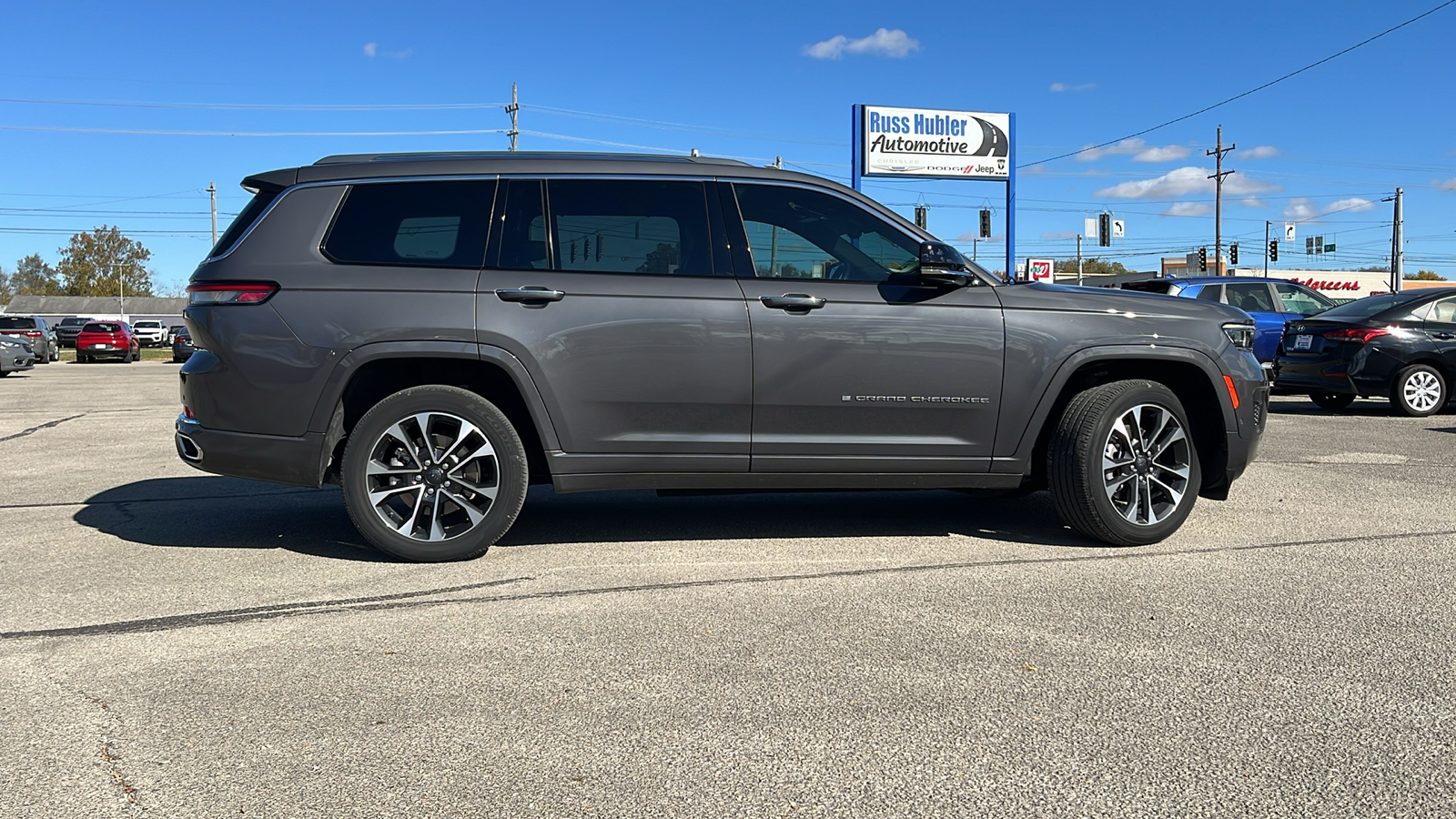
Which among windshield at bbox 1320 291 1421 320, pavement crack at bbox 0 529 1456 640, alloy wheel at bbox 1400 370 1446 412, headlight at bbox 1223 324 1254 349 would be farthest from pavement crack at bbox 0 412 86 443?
alloy wheel at bbox 1400 370 1446 412

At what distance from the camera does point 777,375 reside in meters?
5.36

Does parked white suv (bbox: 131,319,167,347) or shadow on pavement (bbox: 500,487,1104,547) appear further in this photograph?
parked white suv (bbox: 131,319,167,347)

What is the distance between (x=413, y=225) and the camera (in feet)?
17.5

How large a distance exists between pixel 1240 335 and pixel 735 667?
12.4 feet

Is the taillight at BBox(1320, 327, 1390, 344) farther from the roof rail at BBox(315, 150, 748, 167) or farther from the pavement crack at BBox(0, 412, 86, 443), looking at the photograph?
the pavement crack at BBox(0, 412, 86, 443)

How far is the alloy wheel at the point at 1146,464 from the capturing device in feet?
18.5

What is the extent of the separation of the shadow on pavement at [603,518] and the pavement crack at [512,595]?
48 cm

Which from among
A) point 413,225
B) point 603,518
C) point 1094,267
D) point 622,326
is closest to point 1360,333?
point 603,518

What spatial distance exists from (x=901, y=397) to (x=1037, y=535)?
120 centimetres

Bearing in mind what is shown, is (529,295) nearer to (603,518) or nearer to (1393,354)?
(603,518)

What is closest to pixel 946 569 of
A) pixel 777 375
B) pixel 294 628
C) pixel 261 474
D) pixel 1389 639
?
pixel 777 375

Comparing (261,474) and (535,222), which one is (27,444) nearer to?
(261,474)

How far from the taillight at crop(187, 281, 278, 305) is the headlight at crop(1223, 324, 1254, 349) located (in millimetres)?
4735

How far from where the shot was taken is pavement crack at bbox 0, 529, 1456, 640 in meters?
4.27
